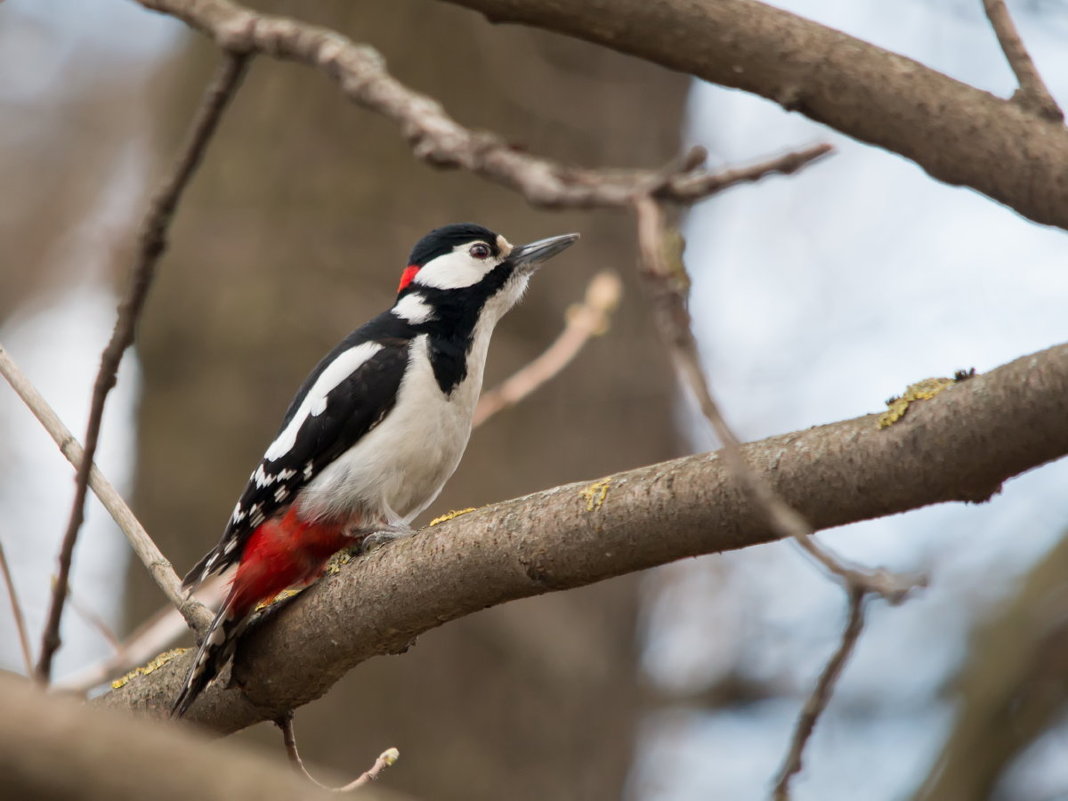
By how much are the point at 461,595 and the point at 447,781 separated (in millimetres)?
3043

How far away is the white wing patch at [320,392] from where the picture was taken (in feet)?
13.2

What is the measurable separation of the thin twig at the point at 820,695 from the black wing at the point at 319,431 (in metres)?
2.42

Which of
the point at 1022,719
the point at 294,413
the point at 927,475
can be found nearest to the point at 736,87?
the point at 927,475

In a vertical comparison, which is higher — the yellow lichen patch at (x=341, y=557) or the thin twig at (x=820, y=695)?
the thin twig at (x=820, y=695)

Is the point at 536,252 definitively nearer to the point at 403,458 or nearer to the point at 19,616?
the point at 403,458

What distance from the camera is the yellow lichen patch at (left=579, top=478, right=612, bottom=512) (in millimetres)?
2367

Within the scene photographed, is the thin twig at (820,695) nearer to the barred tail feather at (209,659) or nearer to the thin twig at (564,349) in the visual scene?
the barred tail feather at (209,659)

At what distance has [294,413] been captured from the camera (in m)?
4.23

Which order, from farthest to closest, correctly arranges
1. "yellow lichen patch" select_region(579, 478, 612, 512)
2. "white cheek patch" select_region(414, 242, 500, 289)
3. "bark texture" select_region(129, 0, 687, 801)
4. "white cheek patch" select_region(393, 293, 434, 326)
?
"bark texture" select_region(129, 0, 687, 801), "white cheek patch" select_region(414, 242, 500, 289), "white cheek patch" select_region(393, 293, 434, 326), "yellow lichen patch" select_region(579, 478, 612, 512)

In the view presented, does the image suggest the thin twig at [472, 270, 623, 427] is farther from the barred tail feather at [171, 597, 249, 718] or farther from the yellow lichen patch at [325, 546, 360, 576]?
the barred tail feather at [171, 597, 249, 718]

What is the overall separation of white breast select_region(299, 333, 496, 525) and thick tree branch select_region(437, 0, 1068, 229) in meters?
1.81

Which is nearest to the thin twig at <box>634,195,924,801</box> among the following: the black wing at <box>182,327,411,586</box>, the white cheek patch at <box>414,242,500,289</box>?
the black wing at <box>182,327,411,586</box>

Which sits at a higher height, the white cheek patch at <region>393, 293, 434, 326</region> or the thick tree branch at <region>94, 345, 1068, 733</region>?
the thick tree branch at <region>94, 345, 1068, 733</region>

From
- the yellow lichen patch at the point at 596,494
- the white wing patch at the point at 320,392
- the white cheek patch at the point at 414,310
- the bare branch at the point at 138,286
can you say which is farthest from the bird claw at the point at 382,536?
the bare branch at the point at 138,286
